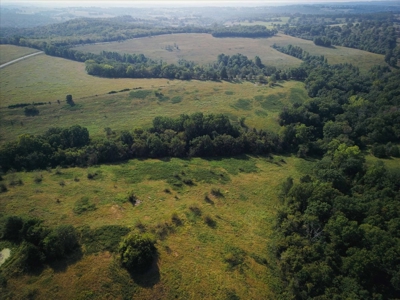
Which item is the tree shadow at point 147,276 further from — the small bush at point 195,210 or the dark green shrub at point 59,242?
the small bush at point 195,210

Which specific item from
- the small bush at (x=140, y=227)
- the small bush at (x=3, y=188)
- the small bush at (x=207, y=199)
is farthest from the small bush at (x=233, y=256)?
the small bush at (x=3, y=188)

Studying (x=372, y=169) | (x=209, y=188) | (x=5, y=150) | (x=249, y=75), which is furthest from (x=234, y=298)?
(x=249, y=75)

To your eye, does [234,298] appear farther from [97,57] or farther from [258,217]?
[97,57]

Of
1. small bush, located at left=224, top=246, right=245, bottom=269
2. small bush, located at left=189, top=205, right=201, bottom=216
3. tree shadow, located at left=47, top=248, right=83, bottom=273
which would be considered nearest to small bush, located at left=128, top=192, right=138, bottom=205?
small bush, located at left=189, top=205, right=201, bottom=216

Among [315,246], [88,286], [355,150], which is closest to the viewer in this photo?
[88,286]

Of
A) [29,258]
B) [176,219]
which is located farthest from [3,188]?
[176,219]

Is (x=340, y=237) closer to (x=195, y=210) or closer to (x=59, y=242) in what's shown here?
(x=195, y=210)
